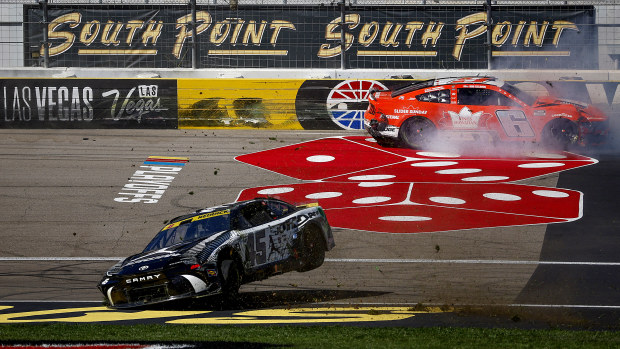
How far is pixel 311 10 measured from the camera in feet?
67.1

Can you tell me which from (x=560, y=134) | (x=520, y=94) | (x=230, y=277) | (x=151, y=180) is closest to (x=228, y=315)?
(x=230, y=277)

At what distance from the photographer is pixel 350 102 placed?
18.8 meters

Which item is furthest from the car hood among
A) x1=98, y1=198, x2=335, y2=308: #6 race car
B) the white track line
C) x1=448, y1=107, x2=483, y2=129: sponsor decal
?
x1=448, y1=107, x2=483, y2=129: sponsor decal

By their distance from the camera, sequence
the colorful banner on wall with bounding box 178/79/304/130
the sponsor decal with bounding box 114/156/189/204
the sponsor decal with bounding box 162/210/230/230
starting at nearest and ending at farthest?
the sponsor decal with bounding box 162/210/230/230
the sponsor decal with bounding box 114/156/189/204
the colorful banner on wall with bounding box 178/79/304/130

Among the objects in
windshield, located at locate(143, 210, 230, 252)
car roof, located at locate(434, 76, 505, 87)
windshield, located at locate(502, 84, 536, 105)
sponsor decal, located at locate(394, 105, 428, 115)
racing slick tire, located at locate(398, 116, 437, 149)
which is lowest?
windshield, located at locate(143, 210, 230, 252)

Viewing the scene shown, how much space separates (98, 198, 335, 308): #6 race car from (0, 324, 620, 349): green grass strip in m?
0.82

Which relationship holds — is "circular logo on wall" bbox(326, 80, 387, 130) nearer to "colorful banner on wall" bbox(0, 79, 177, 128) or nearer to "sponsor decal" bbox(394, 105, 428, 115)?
"sponsor decal" bbox(394, 105, 428, 115)

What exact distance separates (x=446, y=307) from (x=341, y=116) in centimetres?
1049

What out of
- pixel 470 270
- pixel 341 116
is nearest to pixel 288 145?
pixel 341 116

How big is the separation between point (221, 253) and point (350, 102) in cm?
1038

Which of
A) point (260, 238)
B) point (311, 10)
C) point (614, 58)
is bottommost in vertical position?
point (260, 238)

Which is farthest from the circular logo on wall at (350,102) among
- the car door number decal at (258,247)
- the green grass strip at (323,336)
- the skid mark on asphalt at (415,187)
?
the green grass strip at (323,336)

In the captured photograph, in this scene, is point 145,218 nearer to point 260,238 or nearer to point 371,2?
point 260,238

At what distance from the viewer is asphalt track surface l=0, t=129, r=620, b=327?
8727mm
